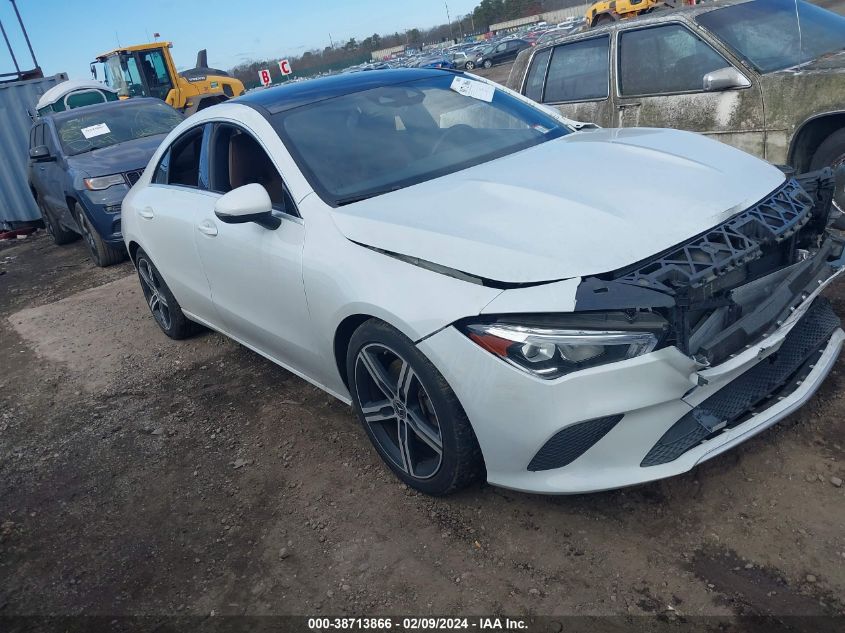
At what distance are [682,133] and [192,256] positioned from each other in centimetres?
278

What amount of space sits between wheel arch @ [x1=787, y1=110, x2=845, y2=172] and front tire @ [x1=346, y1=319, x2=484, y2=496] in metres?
3.45

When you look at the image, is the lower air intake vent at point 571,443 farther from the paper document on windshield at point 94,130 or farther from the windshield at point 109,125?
the paper document on windshield at point 94,130

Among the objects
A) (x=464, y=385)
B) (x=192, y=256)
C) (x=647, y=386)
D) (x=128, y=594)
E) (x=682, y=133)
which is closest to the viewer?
(x=647, y=386)

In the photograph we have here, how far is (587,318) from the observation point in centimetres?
220

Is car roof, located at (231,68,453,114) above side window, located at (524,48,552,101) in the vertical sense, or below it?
above

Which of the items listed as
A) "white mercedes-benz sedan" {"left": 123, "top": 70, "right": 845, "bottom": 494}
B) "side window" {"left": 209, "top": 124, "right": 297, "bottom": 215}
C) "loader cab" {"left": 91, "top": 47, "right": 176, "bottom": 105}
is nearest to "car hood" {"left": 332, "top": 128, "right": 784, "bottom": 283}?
"white mercedes-benz sedan" {"left": 123, "top": 70, "right": 845, "bottom": 494}

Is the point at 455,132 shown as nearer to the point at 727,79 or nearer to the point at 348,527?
the point at 348,527

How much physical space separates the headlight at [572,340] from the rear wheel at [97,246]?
6.97 metres

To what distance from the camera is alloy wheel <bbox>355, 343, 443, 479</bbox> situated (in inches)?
105

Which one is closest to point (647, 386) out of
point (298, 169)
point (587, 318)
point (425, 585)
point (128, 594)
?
point (587, 318)

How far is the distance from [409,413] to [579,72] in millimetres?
4185

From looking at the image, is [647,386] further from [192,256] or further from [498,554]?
[192,256]

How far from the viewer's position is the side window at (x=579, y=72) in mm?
5637

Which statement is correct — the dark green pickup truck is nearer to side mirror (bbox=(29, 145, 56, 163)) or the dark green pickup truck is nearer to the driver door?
the driver door
